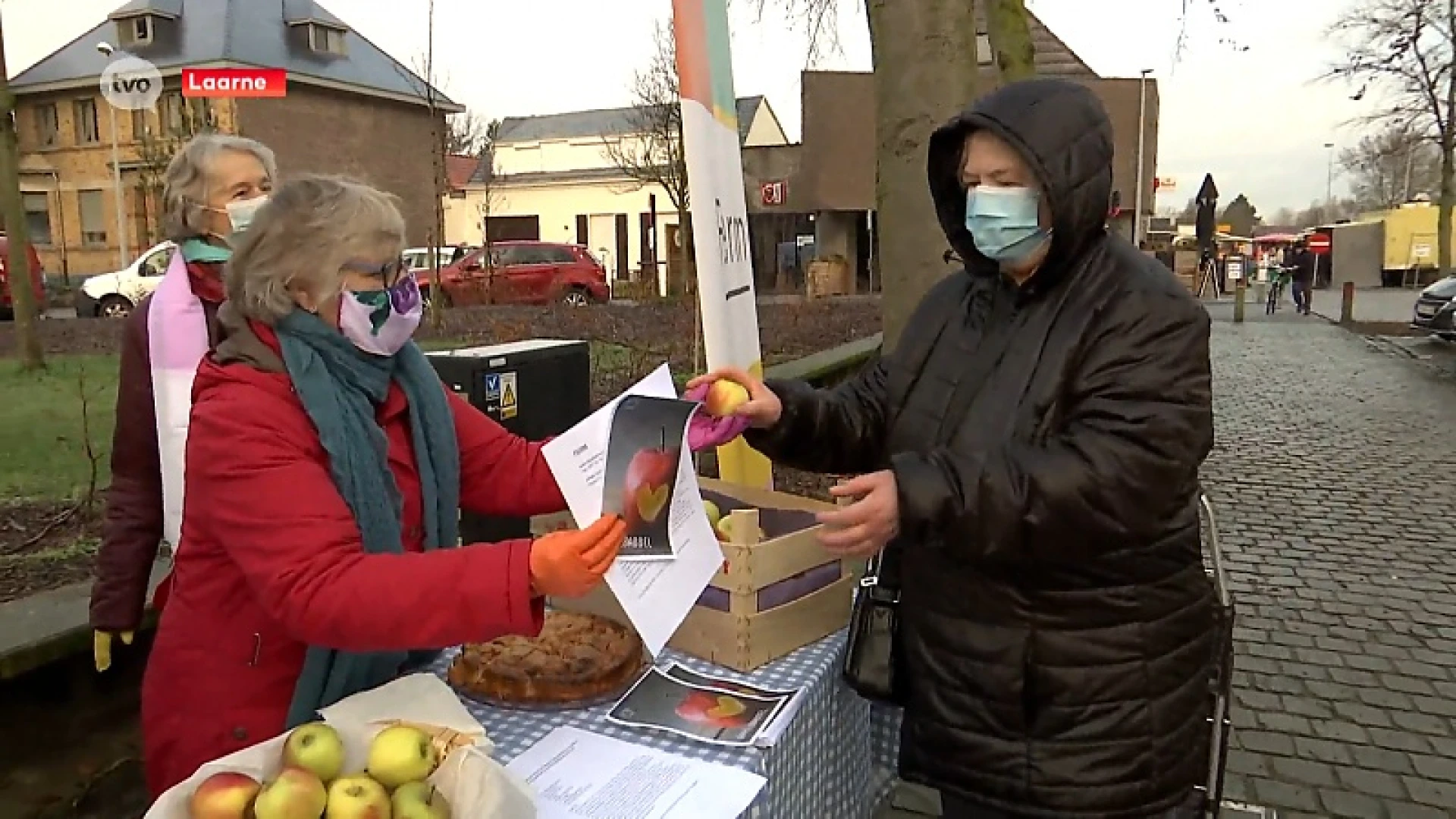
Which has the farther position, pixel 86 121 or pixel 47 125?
pixel 47 125

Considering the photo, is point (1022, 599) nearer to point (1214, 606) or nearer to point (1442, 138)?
point (1214, 606)

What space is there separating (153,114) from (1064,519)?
39922 mm

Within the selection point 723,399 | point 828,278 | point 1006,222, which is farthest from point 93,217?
point 1006,222

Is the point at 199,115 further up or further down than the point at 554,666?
further up

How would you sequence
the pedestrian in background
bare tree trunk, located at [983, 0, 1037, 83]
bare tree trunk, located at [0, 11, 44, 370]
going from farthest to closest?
the pedestrian in background
bare tree trunk, located at [0, 11, 44, 370]
bare tree trunk, located at [983, 0, 1037, 83]

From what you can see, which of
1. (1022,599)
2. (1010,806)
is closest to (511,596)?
(1022,599)

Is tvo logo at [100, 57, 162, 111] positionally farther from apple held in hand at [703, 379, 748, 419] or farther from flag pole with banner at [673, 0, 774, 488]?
apple held in hand at [703, 379, 748, 419]

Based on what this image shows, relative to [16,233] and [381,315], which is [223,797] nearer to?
[381,315]

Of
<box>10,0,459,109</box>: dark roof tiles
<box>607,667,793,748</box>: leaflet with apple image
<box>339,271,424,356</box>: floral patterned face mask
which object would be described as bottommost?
<box>607,667,793,748</box>: leaflet with apple image

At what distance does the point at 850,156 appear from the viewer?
2502 centimetres

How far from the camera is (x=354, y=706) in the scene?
1.79 m

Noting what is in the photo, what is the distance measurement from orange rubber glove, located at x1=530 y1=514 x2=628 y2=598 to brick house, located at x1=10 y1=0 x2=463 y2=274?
122ft

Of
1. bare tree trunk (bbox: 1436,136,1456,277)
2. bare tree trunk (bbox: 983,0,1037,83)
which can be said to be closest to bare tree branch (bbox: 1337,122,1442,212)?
bare tree trunk (bbox: 1436,136,1456,277)

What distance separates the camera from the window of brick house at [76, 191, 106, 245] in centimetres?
3875
